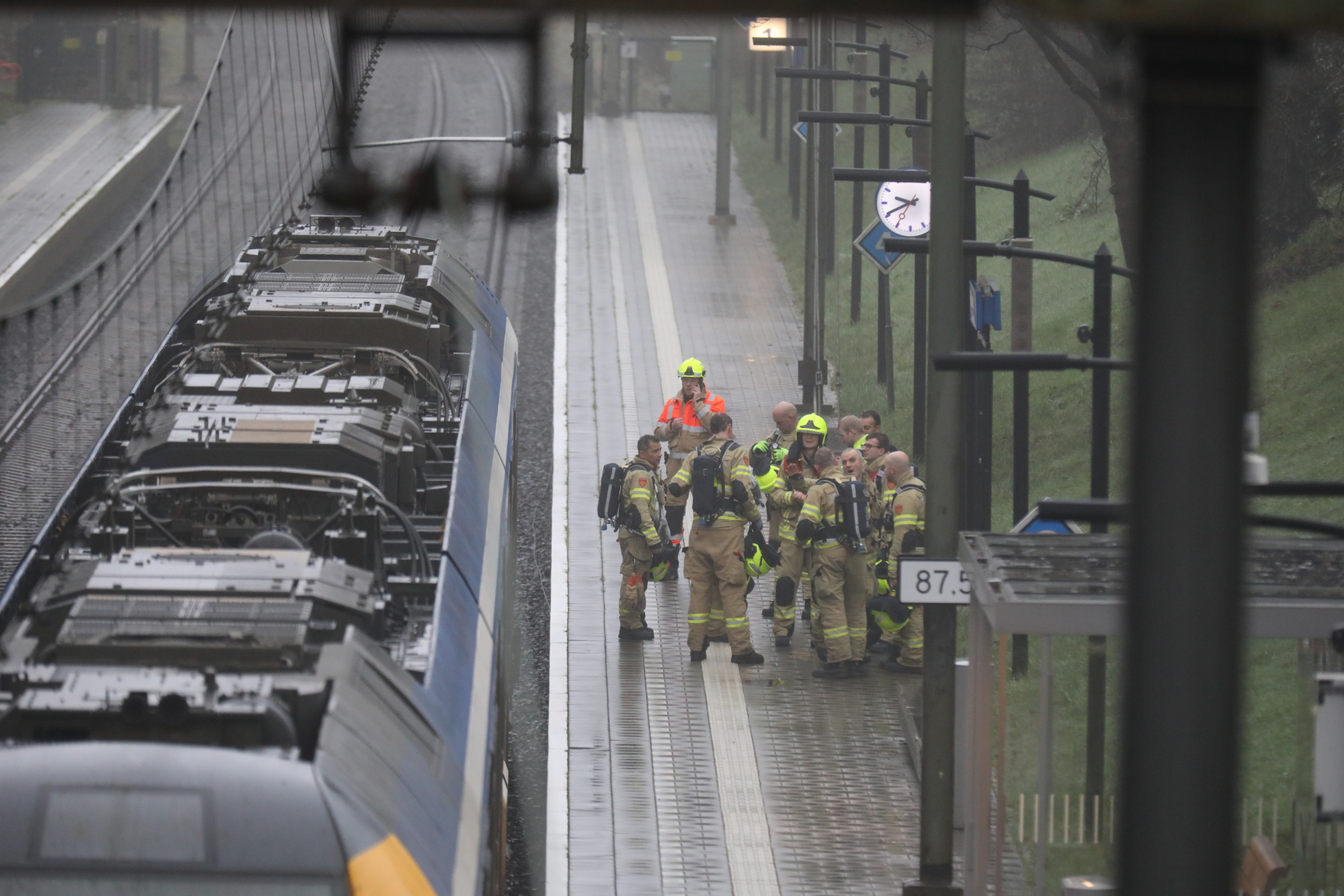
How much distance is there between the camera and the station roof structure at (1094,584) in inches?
324

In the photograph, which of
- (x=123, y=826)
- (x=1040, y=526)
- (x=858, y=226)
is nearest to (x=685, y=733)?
(x=1040, y=526)

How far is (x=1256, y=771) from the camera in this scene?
851 centimetres

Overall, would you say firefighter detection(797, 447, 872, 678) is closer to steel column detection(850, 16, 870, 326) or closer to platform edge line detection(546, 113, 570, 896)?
platform edge line detection(546, 113, 570, 896)

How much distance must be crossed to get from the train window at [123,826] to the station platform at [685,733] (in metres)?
4.67

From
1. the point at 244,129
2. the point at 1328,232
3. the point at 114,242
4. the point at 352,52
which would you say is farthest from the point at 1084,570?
the point at 352,52

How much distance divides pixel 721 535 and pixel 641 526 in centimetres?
61

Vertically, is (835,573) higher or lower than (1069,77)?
lower

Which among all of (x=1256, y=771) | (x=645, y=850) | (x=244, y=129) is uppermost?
(x=244, y=129)

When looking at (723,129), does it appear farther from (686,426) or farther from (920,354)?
(686,426)

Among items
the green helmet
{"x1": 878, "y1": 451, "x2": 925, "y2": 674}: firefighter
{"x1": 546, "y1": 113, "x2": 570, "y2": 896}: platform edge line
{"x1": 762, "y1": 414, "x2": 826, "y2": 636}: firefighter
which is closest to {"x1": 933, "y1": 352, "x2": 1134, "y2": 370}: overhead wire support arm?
{"x1": 546, "y1": 113, "x2": 570, "y2": 896}: platform edge line

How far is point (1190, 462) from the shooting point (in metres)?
3.12

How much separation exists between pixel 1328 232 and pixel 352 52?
25.4m

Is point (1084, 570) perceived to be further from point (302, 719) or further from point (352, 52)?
point (352, 52)

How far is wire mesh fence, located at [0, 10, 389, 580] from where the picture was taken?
65.3ft
